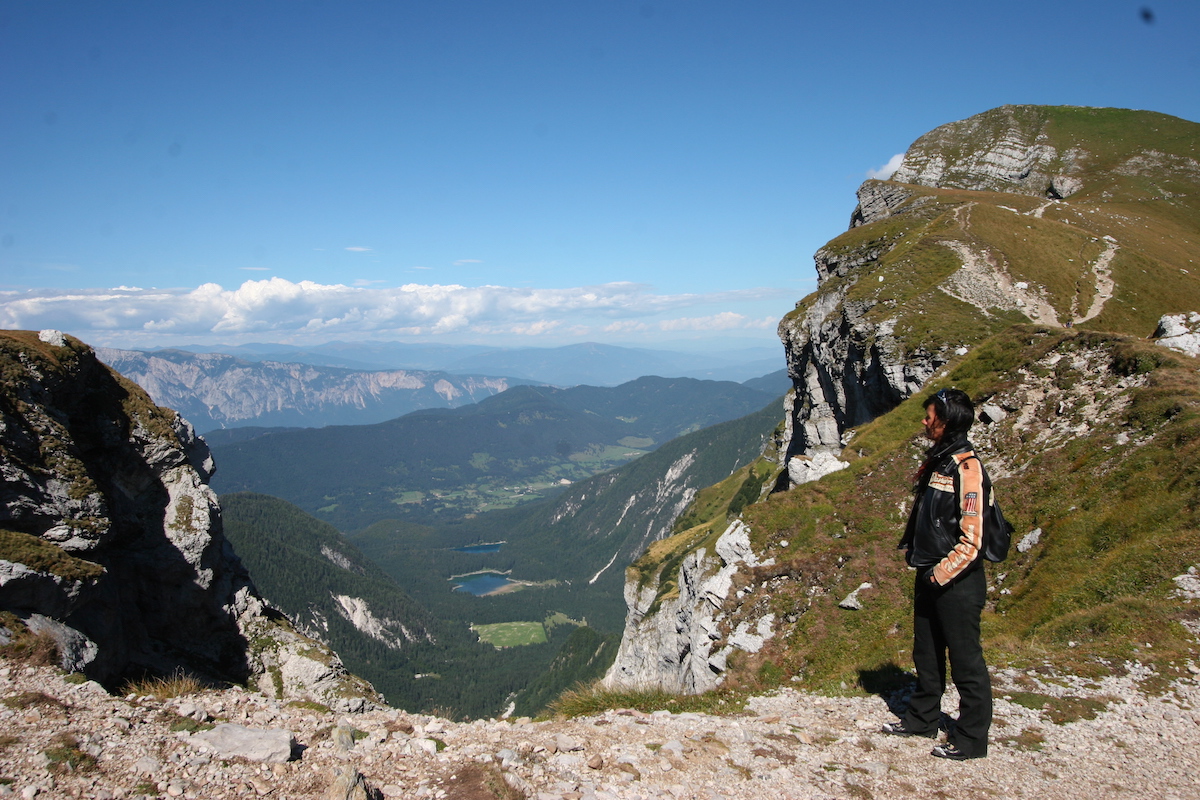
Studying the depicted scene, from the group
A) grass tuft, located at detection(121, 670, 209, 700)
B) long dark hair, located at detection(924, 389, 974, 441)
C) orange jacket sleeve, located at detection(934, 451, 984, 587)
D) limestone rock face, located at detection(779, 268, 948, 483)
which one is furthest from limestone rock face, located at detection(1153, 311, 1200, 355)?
grass tuft, located at detection(121, 670, 209, 700)

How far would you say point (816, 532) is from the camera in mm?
22703

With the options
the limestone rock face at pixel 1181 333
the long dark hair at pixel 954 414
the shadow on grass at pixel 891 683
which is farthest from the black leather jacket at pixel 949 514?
the limestone rock face at pixel 1181 333

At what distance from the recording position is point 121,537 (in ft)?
95.8

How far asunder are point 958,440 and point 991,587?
448 inches

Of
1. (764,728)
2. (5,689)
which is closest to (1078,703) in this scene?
(764,728)

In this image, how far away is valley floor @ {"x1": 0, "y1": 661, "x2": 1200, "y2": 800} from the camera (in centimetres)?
747

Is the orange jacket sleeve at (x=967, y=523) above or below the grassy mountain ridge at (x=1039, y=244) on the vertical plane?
below

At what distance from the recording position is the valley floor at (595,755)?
24.5 ft

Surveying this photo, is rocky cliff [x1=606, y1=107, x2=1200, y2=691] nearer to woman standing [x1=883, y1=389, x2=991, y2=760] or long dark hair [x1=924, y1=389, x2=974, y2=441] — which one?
woman standing [x1=883, y1=389, x2=991, y2=760]

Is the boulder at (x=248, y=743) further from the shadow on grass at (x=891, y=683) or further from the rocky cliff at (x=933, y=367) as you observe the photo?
the rocky cliff at (x=933, y=367)

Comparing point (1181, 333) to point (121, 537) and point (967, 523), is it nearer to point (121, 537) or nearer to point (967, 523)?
point (967, 523)

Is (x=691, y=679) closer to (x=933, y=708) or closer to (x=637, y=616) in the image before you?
(x=933, y=708)

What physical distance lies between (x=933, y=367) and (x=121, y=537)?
166 ft

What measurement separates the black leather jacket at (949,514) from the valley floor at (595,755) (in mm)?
2964
